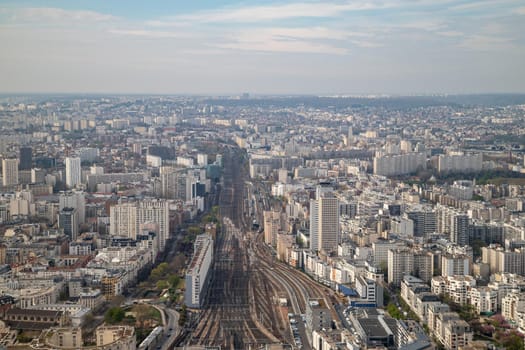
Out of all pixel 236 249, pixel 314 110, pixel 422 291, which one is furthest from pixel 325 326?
pixel 314 110

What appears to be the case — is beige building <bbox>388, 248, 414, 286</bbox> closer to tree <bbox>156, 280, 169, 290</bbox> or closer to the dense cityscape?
the dense cityscape

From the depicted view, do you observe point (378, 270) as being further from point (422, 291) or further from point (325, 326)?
point (325, 326)

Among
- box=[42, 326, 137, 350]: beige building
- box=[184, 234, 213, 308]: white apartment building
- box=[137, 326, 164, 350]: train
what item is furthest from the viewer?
box=[184, 234, 213, 308]: white apartment building

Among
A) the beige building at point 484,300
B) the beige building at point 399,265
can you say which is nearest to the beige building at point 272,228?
the beige building at point 399,265

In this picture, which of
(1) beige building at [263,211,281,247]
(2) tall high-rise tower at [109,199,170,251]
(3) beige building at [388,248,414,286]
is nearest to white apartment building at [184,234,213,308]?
(2) tall high-rise tower at [109,199,170,251]

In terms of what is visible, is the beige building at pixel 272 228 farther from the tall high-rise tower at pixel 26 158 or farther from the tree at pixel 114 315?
the tall high-rise tower at pixel 26 158

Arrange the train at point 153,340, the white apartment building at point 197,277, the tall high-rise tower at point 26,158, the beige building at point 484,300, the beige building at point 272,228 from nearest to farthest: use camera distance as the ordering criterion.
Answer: the train at point 153,340, the beige building at point 484,300, the white apartment building at point 197,277, the beige building at point 272,228, the tall high-rise tower at point 26,158
